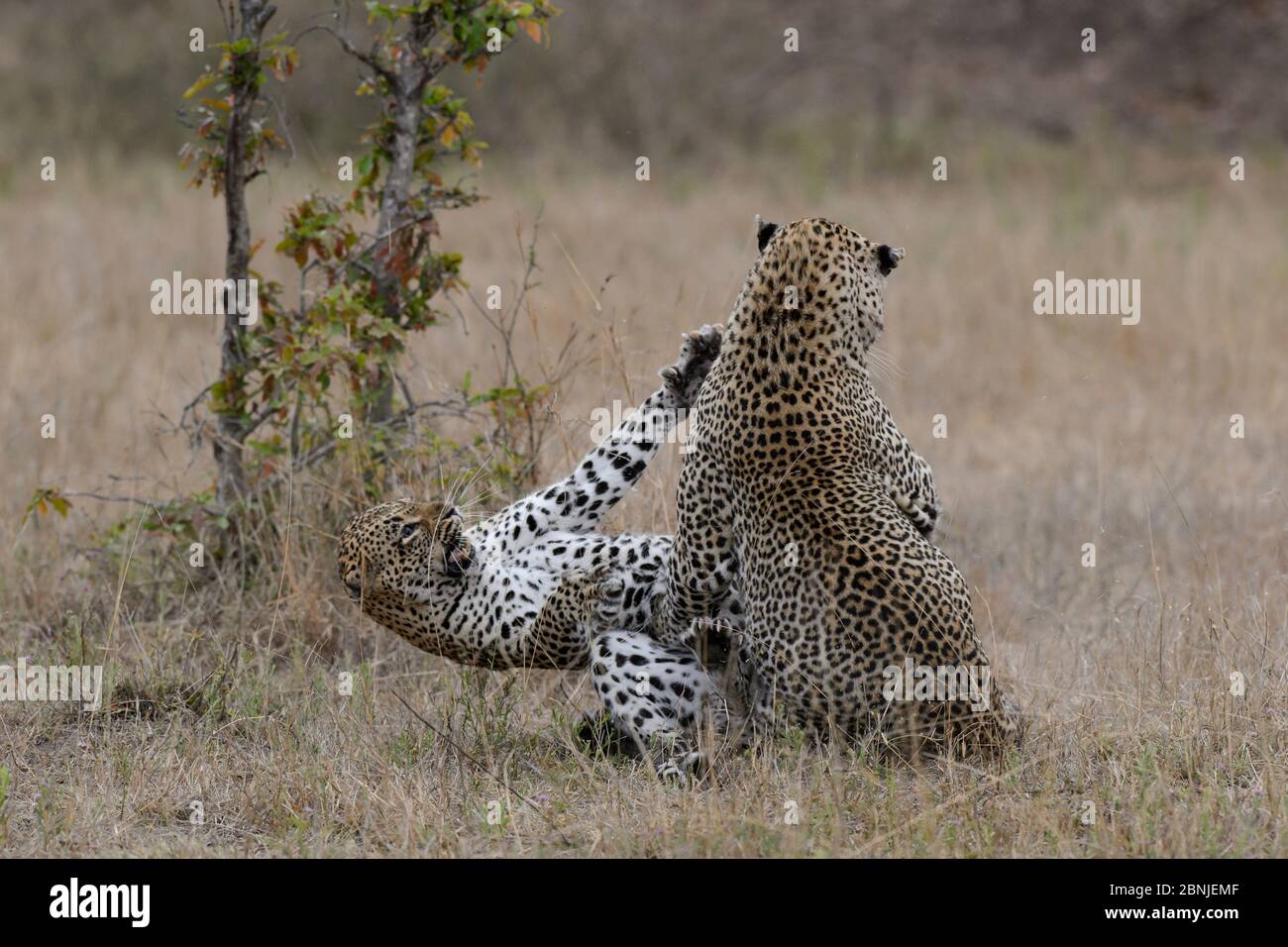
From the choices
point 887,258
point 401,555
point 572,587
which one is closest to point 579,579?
point 572,587

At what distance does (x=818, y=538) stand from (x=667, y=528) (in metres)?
2.06

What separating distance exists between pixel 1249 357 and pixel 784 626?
8.20 meters

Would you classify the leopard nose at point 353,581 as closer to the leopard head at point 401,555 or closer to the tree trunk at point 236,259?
the leopard head at point 401,555

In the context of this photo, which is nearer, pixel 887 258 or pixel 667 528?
pixel 887 258

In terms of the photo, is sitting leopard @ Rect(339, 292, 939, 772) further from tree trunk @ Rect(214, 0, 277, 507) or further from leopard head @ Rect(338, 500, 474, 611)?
tree trunk @ Rect(214, 0, 277, 507)

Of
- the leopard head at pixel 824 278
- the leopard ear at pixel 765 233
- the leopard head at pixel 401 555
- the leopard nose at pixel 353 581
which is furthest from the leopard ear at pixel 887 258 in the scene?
the leopard nose at pixel 353 581

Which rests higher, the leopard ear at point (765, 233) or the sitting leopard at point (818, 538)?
the leopard ear at point (765, 233)

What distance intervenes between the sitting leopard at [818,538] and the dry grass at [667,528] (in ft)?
0.78

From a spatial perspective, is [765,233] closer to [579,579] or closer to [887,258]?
[887,258]

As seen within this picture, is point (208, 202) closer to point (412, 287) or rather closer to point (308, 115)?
point (308, 115)

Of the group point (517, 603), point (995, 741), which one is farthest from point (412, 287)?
point (995, 741)

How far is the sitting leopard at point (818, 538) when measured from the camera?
5273mm

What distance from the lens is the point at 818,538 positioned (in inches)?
210

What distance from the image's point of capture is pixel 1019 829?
5023mm
